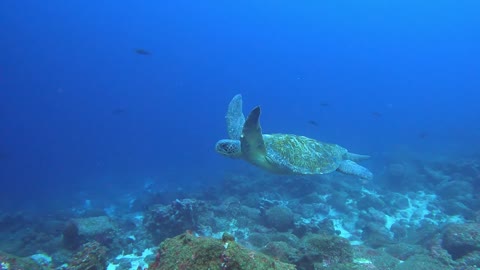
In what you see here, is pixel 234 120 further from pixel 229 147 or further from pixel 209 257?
pixel 209 257

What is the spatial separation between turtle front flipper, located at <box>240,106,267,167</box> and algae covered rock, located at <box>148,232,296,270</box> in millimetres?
3996

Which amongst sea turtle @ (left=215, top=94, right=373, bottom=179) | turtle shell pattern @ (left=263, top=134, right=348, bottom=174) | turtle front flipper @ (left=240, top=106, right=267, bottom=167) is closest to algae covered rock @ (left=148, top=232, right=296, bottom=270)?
turtle front flipper @ (left=240, top=106, right=267, bottom=167)

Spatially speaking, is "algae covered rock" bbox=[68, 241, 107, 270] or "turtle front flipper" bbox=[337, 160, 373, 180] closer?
"algae covered rock" bbox=[68, 241, 107, 270]

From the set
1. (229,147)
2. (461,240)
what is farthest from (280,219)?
(461,240)

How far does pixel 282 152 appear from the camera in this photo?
8727 millimetres

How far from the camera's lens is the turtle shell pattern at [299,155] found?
28.2 feet

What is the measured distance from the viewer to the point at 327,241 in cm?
645

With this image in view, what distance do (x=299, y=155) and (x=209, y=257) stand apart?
6.42 meters

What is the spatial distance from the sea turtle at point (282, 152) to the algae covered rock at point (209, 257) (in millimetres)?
4198

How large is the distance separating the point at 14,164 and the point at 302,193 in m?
74.1

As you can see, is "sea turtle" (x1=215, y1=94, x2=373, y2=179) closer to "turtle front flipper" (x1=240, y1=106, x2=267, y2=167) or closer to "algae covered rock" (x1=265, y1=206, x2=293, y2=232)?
"turtle front flipper" (x1=240, y1=106, x2=267, y2=167)

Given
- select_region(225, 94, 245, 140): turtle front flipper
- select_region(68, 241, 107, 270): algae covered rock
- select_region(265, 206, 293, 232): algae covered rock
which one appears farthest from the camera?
select_region(225, 94, 245, 140): turtle front flipper

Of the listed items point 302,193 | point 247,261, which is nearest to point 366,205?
point 302,193

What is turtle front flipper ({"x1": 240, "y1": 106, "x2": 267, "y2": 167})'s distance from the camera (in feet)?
23.0
